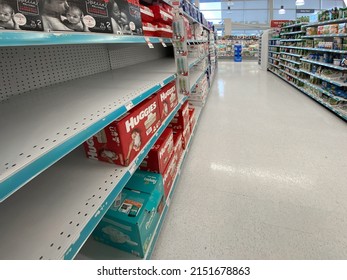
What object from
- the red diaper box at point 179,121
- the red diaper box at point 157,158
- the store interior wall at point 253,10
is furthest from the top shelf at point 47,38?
the store interior wall at point 253,10

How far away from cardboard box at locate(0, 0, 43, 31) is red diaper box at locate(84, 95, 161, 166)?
48cm

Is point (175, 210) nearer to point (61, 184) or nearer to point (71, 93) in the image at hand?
point (61, 184)

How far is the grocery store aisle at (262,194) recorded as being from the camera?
1.42m

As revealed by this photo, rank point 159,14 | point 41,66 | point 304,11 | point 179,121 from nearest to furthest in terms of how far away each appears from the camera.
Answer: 1. point 41,66
2. point 159,14
3. point 179,121
4. point 304,11

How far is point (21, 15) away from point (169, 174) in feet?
4.51

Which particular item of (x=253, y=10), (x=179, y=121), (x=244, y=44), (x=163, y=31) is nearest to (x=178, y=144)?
(x=179, y=121)

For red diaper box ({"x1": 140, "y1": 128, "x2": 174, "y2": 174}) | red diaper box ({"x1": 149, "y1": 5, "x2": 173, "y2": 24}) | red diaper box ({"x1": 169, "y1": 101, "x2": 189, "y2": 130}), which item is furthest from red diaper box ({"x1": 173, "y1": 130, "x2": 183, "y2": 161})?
red diaper box ({"x1": 149, "y1": 5, "x2": 173, "y2": 24})

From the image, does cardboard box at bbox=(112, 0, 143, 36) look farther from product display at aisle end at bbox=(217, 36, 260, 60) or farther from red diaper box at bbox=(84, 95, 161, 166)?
product display at aisle end at bbox=(217, 36, 260, 60)

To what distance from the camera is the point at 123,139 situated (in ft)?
3.34

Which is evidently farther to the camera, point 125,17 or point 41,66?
point 41,66

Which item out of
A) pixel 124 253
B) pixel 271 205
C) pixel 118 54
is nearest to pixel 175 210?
pixel 124 253

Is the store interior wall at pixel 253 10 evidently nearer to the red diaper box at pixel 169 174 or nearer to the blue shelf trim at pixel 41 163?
the red diaper box at pixel 169 174

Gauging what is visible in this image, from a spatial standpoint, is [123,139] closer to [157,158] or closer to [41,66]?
[157,158]

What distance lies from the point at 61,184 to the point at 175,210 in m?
1.00
